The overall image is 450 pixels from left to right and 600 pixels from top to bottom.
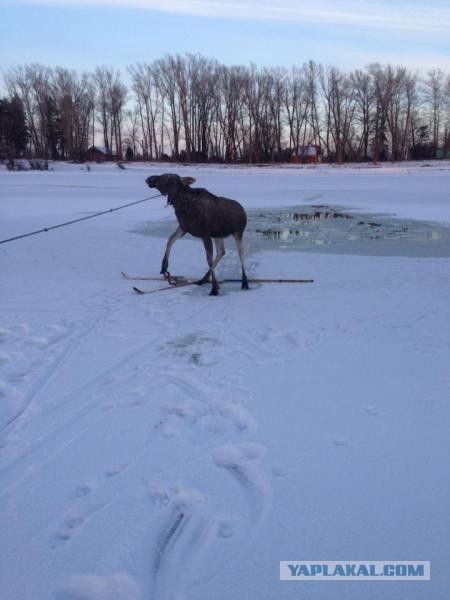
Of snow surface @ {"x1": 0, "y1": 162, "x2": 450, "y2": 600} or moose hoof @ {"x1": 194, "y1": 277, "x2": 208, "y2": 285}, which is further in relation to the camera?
moose hoof @ {"x1": 194, "y1": 277, "x2": 208, "y2": 285}

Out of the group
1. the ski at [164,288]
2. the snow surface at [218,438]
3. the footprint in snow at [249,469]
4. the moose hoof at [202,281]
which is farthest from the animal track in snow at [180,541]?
the moose hoof at [202,281]

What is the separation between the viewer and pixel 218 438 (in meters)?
3.56

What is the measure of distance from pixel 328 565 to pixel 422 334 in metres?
3.75

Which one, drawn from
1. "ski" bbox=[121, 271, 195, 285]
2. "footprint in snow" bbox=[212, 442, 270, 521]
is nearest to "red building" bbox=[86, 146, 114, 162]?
"ski" bbox=[121, 271, 195, 285]

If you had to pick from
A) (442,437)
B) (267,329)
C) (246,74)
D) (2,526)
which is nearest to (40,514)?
(2,526)

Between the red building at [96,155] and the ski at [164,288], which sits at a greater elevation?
the red building at [96,155]

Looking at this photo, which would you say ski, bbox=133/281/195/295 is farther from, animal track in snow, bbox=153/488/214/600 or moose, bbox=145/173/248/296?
animal track in snow, bbox=153/488/214/600

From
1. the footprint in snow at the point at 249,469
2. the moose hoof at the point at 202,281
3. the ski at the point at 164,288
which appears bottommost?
the footprint in snow at the point at 249,469

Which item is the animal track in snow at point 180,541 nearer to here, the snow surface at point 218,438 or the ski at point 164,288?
the snow surface at point 218,438

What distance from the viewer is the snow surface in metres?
2.53

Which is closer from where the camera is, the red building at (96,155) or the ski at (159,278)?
the ski at (159,278)

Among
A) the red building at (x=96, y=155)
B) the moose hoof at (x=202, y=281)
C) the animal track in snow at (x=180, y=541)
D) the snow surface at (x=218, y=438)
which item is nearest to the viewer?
the animal track in snow at (x=180, y=541)

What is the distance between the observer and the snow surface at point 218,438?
253cm

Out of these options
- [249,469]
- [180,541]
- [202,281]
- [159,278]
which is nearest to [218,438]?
[249,469]
